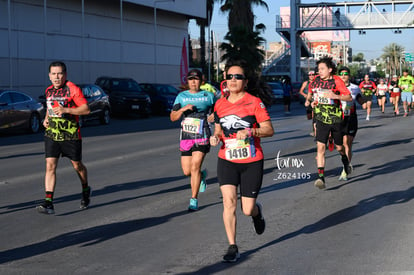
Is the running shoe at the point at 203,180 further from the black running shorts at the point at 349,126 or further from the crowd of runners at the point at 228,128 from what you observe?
the black running shorts at the point at 349,126

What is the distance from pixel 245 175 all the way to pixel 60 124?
3.14m

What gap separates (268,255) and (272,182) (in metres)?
4.98

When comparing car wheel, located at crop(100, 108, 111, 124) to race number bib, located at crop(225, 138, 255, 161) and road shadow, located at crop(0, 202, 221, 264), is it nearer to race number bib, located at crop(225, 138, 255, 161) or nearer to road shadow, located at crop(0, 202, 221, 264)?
road shadow, located at crop(0, 202, 221, 264)

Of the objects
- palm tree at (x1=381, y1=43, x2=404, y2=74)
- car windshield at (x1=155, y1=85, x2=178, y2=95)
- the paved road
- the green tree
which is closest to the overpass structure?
the green tree

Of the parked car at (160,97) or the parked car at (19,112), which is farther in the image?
the parked car at (160,97)

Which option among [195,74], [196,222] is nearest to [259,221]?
[196,222]

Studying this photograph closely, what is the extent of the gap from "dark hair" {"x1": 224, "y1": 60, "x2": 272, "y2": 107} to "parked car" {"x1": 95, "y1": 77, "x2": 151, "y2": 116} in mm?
23966

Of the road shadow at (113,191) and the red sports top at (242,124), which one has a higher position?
the red sports top at (242,124)

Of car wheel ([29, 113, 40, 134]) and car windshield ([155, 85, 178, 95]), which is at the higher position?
car windshield ([155, 85, 178, 95])

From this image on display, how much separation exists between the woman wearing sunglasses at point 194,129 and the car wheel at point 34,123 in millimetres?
14328

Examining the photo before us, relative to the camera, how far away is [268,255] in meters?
6.39

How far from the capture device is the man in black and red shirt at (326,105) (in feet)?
34.1

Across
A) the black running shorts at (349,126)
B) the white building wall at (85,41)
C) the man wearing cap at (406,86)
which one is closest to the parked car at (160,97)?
the white building wall at (85,41)

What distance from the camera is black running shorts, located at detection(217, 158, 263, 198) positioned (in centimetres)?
633
